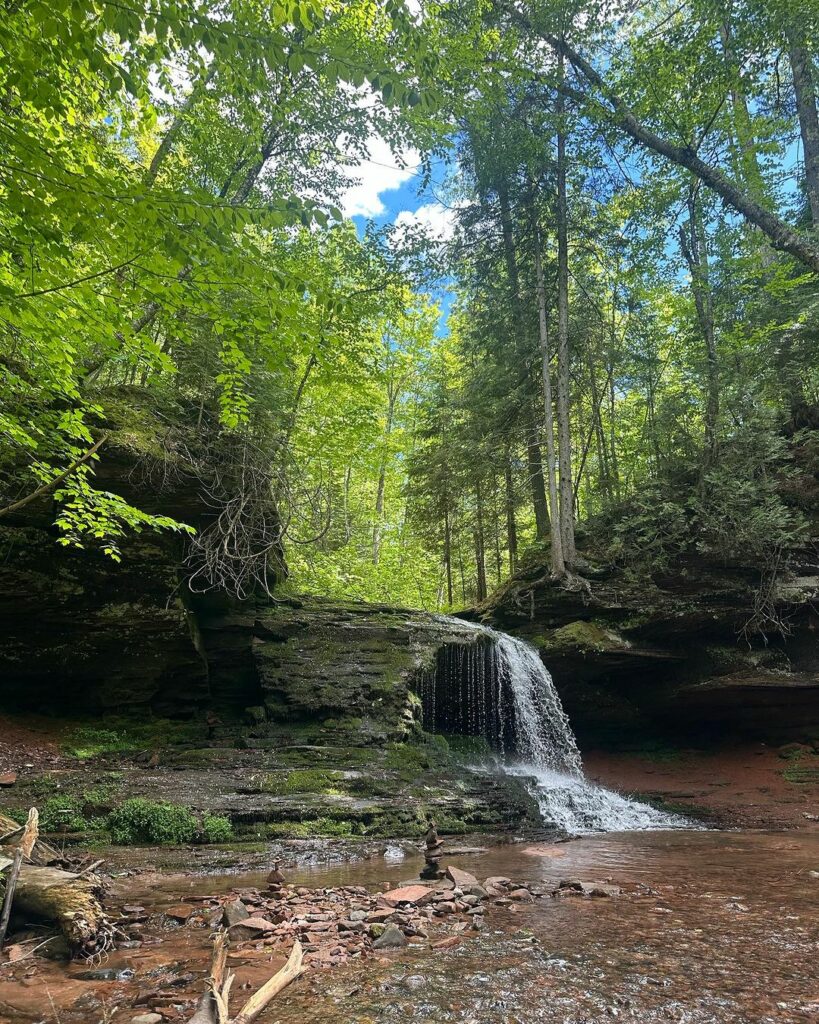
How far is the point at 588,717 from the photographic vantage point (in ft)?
52.3

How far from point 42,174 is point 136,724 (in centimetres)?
1083

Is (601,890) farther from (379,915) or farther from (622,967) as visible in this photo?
(379,915)

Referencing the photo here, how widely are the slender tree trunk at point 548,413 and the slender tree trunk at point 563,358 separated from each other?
0.72 ft

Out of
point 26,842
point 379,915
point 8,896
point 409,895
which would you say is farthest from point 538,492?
point 8,896

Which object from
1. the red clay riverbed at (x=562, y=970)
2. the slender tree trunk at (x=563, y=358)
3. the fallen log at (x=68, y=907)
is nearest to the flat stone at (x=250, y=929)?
the red clay riverbed at (x=562, y=970)

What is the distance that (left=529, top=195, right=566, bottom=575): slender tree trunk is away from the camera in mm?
14953

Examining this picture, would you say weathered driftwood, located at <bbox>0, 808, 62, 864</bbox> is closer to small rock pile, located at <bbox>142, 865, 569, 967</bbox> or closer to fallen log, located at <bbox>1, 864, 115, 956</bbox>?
fallen log, located at <bbox>1, 864, 115, 956</bbox>

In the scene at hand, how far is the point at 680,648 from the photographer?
14805 mm

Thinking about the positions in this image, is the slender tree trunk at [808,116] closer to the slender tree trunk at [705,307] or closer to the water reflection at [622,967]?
the slender tree trunk at [705,307]

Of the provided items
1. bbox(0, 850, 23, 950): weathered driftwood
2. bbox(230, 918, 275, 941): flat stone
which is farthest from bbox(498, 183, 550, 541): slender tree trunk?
bbox(0, 850, 23, 950): weathered driftwood

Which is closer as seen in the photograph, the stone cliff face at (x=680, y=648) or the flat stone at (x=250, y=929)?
the flat stone at (x=250, y=929)

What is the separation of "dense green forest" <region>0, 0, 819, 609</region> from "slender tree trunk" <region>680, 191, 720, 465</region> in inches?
4.2

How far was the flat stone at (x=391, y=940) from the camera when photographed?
3770 mm

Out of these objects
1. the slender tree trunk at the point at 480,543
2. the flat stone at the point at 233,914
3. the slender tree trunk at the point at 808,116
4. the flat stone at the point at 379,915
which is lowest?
the flat stone at the point at 233,914
